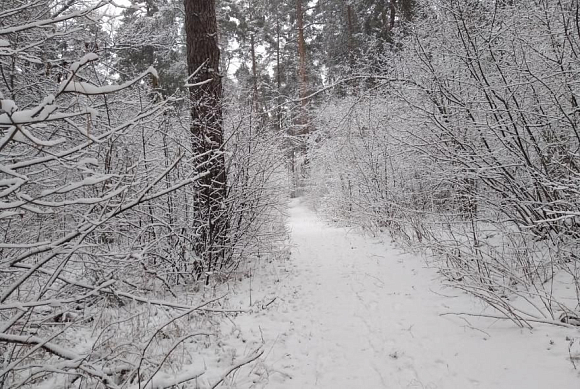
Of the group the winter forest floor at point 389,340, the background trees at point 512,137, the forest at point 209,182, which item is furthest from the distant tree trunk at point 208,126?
the background trees at point 512,137

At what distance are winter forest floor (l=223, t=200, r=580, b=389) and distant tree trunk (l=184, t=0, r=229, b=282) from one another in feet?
2.94

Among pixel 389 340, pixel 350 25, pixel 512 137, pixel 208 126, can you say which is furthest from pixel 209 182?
pixel 350 25

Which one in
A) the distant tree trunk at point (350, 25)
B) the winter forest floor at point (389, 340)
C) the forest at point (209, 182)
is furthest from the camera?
the distant tree trunk at point (350, 25)

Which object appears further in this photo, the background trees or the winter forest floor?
the background trees

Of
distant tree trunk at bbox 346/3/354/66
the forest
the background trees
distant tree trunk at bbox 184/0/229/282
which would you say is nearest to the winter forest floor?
the forest

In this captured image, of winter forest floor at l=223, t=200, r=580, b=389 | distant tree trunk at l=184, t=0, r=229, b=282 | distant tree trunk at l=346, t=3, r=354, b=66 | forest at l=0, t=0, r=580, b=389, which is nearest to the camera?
forest at l=0, t=0, r=580, b=389

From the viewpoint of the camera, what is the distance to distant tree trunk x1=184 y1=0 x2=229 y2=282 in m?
4.81

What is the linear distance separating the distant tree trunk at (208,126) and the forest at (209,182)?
32mm

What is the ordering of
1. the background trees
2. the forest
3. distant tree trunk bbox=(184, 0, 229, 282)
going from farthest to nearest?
distant tree trunk bbox=(184, 0, 229, 282) < the background trees < the forest

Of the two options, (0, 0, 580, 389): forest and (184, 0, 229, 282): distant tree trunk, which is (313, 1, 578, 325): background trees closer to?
(0, 0, 580, 389): forest

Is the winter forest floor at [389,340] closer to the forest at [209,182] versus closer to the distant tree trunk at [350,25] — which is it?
the forest at [209,182]

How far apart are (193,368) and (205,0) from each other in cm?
488

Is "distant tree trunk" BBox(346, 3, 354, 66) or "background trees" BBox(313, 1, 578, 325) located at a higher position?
"distant tree trunk" BBox(346, 3, 354, 66)

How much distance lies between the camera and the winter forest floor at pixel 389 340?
2686 mm
